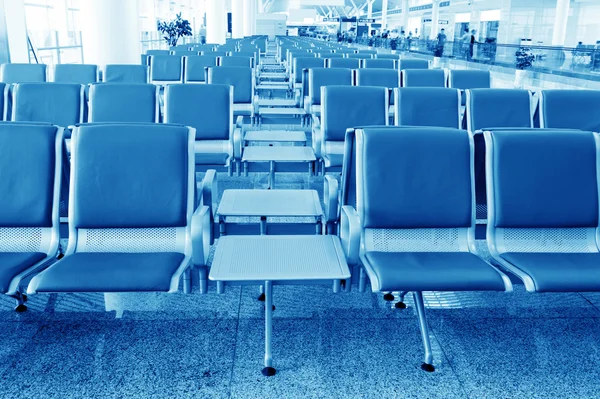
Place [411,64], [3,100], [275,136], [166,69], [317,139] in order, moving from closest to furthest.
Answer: [3,100], [317,139], [275,136], [166,69], [411,64]

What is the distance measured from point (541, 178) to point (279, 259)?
4.00 ft

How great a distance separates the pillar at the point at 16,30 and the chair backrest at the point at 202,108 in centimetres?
484

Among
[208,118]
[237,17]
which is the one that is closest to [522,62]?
[208,118]

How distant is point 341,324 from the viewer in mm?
2492

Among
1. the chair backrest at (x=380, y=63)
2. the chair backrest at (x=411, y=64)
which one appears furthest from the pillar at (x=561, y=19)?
the chair backrest at (x=380, y=63)

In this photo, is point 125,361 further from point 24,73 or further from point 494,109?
point 24,73

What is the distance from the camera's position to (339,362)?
2199mm

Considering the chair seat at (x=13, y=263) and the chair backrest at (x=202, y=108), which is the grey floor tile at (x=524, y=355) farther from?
the chair backrest at (x=202, y=108)

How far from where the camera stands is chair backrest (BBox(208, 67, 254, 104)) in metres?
5.50

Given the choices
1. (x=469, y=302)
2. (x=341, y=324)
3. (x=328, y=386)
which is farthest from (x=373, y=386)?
(x=469, y=302)

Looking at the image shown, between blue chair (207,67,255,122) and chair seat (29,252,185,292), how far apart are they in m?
3.48

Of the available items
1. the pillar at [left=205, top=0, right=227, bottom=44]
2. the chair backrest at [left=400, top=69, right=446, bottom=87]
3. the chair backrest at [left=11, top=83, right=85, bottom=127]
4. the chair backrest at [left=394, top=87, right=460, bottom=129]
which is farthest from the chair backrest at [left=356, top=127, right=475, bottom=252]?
the pillar at [left=205, top=0, right=227, bottom=44]

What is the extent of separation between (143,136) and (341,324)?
1.21 m

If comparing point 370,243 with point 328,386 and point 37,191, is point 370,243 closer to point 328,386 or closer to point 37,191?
point 328,386
